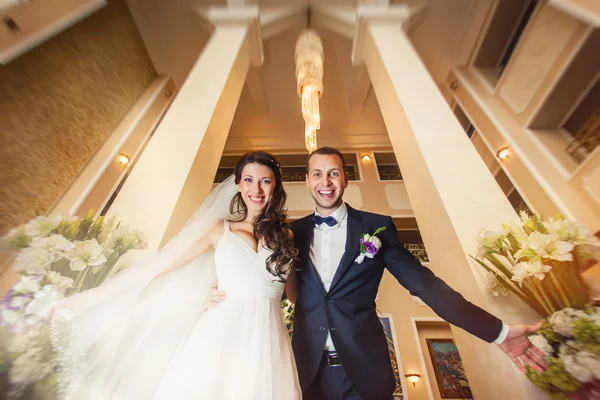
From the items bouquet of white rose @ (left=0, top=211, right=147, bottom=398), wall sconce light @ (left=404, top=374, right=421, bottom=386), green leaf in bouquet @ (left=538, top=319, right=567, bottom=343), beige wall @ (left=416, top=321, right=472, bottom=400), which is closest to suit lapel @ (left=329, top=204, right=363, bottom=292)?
green leaf in bouquet @ (left=538, top=319, right=567, bottom=343)

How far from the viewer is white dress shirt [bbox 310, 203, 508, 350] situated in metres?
1.62

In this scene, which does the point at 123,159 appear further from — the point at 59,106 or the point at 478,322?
the point at 478,322

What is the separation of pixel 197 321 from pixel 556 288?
5.77 feet

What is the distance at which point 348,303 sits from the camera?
57.7 inches

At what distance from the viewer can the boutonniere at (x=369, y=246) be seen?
5.00 feet

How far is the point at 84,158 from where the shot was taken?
12.3 ft

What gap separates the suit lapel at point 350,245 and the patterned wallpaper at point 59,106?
256 centimetres

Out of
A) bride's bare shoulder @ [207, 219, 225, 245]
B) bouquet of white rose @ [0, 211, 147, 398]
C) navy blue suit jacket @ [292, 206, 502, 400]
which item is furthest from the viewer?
bride's bare shoulder @ [207, 219, 225, 245]

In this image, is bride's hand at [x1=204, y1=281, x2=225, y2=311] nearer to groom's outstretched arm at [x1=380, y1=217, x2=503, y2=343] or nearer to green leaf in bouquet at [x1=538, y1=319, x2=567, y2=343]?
groom's outstretched arm at [x1=380, y1=217, x2=503, y2=343]

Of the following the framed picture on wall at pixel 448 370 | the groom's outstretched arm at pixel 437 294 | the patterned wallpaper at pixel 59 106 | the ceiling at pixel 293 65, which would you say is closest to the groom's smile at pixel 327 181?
the groom's outstretched arm at pixel 437 294

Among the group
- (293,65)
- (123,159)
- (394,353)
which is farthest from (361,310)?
(293,65)

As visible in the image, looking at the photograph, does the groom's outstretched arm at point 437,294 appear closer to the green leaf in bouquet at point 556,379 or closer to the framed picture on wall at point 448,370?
the green leaf in bouquet at point 556,379

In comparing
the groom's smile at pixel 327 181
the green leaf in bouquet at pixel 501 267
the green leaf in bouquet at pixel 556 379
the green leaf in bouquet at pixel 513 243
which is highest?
the groom's smile at pixel 327 181

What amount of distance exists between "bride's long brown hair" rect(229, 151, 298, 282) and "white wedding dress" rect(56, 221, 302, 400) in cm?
7
